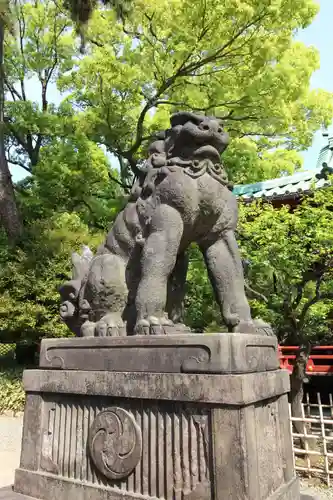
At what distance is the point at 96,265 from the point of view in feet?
11.1

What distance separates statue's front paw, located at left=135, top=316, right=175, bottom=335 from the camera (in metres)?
2.84

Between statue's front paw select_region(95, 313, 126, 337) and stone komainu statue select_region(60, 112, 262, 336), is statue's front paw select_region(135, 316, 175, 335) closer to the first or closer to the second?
stone komainu statue select_region(60, 112, 262, 336)

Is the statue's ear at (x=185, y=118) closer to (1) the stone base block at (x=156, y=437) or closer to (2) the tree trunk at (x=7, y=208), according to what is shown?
(1) the stone base block at (x=156, y=437)

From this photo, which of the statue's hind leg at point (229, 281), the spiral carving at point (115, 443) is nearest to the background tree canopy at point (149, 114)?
the statue's hind leg at point (229, 281)

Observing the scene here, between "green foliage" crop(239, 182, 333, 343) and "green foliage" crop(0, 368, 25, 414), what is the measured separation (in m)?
5.68

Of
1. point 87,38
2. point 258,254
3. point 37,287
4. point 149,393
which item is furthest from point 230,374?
point 87,38

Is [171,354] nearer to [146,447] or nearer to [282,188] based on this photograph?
[146,447]

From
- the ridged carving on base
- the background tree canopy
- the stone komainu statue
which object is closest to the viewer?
the ridged carving on base

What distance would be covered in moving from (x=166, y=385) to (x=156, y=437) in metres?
0.34

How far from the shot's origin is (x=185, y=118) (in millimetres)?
3287

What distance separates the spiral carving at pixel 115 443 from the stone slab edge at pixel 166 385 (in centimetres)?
15

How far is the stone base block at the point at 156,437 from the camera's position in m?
2.42

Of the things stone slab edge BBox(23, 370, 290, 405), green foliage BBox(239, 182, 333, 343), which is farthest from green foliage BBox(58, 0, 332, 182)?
stone slab edge BBox(23, 370, 290, 405)

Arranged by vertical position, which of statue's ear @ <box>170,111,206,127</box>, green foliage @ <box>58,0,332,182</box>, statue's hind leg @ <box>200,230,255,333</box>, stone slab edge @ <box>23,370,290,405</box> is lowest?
stone slab edge @ <box>23,370,290,405</box>
